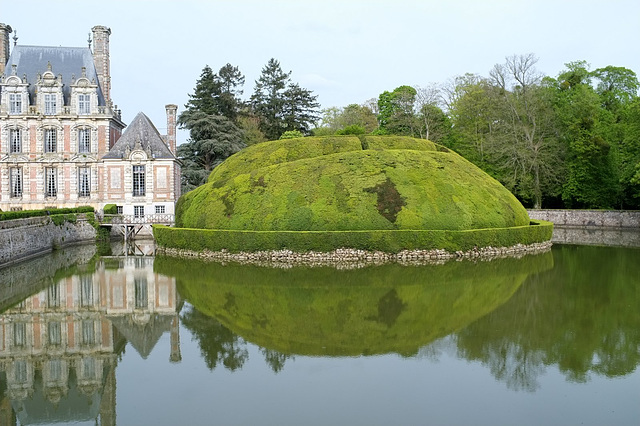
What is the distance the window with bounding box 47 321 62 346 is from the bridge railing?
2160 cm

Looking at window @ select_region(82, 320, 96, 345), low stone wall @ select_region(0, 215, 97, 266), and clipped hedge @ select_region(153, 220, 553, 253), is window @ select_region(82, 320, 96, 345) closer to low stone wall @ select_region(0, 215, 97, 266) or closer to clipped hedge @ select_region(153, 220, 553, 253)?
clipped hedge @ select_region(153, 220, 553, 253)

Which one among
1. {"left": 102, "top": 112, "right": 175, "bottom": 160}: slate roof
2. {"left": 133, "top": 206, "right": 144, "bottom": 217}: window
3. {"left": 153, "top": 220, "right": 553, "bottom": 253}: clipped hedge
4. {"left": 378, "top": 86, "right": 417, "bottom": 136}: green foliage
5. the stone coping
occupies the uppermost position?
{"left": 378, "top": 86, "right": 417, "bottom": 136}: green foliage

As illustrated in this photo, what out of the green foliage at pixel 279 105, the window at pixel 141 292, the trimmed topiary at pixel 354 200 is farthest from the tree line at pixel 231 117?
the window at pixel 141 292

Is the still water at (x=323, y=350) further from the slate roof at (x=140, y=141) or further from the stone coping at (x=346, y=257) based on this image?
the slate roof at (x=140, y=141)

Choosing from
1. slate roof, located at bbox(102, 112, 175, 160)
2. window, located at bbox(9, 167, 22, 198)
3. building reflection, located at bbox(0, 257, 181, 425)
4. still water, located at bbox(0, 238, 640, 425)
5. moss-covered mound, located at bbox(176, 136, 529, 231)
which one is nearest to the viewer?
still water, located at bbox(0, 238, 640, 425)

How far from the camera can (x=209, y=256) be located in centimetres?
2477

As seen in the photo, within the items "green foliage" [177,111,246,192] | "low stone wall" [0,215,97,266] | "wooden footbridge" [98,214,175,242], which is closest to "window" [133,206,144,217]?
"wooden footbridge" [98,214,175,242]

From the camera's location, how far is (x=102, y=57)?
38.4 m

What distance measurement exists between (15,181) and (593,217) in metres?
43.6

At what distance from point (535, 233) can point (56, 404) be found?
24.1m

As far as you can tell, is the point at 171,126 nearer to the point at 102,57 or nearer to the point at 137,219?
the point at 102,57

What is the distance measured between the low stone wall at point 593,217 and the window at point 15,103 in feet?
130

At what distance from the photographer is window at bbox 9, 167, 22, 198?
3597 cm

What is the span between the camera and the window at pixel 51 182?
1420 inches
